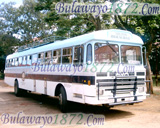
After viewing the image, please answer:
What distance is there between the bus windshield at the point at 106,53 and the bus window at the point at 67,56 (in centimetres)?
147

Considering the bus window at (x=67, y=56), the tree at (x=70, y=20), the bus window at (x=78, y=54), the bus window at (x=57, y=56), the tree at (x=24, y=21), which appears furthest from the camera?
the tree at (x=24, y=21)

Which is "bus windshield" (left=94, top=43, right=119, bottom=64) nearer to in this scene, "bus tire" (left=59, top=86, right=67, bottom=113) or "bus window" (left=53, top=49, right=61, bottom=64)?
"bus tire" (left=59, top=86, right=67, bottom=113)

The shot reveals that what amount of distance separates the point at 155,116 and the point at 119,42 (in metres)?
3.14

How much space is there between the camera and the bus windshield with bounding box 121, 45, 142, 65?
27.4 ft

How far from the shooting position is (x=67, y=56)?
9055mm

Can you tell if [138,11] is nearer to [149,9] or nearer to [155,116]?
[149,9]

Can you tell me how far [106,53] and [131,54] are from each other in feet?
4.14

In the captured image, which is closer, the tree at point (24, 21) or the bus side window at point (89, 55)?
the bus side window at point (89, 55)

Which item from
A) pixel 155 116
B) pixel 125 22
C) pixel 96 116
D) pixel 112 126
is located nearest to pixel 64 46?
pixel 96 116

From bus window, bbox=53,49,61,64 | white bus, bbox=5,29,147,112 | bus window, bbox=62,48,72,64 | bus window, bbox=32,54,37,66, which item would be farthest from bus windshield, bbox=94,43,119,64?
bus window, bbox=32,54,37,66

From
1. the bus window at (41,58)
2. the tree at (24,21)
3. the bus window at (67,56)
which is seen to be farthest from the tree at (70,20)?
the tree at (24,21)

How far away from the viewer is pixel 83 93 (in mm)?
7730

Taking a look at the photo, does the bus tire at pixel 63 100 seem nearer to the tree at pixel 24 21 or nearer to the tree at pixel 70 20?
the tree at pixel 70 20

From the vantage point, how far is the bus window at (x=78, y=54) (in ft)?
26.3
